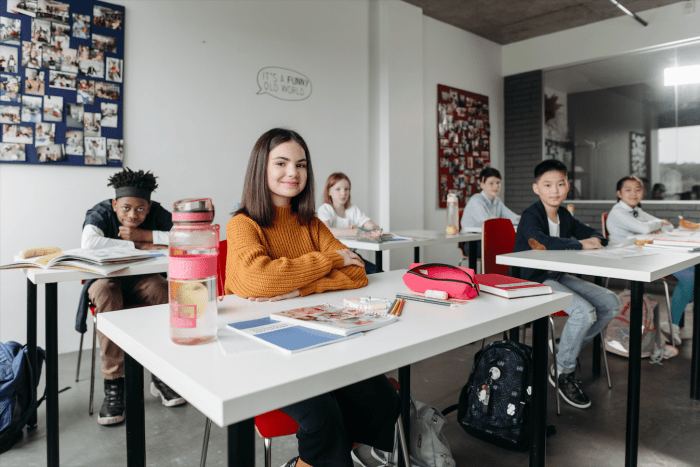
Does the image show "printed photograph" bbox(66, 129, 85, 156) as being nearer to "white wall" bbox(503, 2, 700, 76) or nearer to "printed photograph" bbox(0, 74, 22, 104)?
"printed photograph" bbox(0, 74, 22, 104)

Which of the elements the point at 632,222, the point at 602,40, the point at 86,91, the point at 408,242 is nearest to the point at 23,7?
the point at 86,91

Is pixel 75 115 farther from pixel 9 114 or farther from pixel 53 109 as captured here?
pixel 9 114

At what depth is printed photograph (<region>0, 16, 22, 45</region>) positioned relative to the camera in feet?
9.05

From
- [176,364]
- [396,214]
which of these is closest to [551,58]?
[396,214]

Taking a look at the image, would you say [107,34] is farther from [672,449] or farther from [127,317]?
[672,449]

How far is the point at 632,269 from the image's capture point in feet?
5.29

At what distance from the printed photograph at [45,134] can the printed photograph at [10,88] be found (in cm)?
18

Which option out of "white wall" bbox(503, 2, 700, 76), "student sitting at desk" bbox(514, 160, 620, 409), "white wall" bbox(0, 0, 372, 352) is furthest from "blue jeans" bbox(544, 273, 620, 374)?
"white wall" bbox(503, 2, 700, 76)

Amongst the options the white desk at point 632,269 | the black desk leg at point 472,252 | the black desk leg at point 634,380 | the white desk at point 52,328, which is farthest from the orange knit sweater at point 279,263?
the black desk leg at point 472,252

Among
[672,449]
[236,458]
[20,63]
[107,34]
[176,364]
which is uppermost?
[107,34]

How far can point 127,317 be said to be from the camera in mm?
1047

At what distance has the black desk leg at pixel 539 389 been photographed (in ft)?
3.93

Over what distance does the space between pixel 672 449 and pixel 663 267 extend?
0.72 m

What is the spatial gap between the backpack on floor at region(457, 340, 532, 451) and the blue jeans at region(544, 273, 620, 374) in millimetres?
490
